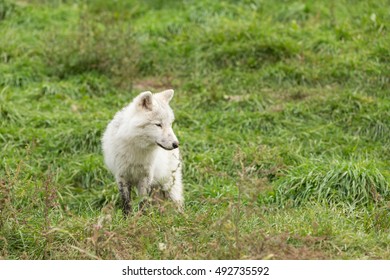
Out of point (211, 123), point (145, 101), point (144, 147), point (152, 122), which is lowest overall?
point (211, 123)

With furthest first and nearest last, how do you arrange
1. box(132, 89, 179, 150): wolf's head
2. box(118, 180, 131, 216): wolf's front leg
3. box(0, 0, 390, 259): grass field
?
box(118, 180, 131, 216): wolf's front leg, box(132, 89, 179, 150): wolf's head, box(0, 0, 390, 259): grass field

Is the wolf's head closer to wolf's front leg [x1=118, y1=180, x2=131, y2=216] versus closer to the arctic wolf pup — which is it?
the arctic wolf pup

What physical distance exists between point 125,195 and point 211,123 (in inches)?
101

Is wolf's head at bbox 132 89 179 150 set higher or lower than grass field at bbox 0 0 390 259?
higher

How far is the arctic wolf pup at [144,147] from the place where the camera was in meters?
6.13

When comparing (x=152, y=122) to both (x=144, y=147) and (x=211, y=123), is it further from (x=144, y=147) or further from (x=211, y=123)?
(x=211, y=123)

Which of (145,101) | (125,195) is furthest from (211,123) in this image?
(145,101)

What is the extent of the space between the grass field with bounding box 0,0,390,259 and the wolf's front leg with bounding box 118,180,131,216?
5.5 inches

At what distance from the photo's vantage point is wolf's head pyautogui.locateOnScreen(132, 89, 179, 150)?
19.9 ft

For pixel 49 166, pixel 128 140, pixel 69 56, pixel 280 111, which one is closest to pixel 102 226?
pixel 128 140

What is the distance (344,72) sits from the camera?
9625mm

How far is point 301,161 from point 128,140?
235cm

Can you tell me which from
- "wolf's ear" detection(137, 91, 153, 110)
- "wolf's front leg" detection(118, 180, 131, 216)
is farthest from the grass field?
"wolf's ear" detection(137, 91, 153, 110)

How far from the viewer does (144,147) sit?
6.35 metres
